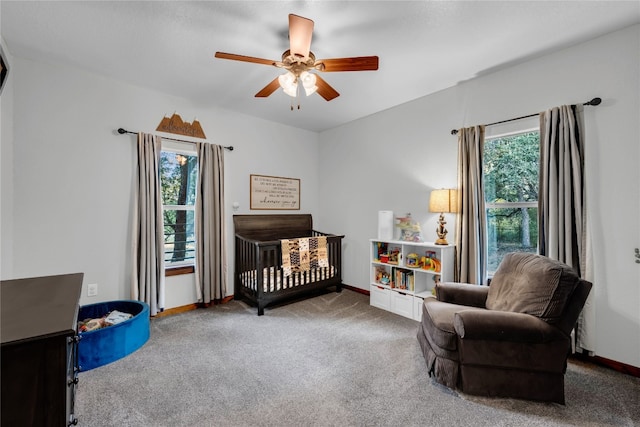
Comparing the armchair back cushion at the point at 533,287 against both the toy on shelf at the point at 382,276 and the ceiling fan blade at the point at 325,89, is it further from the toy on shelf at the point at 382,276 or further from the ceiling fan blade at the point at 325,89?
the ceiling fan blade at the point at 325,89

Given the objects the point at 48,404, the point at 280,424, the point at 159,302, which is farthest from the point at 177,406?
the point at 159,302

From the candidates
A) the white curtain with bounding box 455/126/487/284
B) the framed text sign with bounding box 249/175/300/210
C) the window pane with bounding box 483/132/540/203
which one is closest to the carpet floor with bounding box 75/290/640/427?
the white curtain with bounding box 455/126/487/284

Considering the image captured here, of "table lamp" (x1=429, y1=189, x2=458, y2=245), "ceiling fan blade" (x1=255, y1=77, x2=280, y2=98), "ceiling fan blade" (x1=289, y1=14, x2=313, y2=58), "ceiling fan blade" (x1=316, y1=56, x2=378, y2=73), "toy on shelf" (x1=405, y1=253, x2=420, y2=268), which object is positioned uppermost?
"ceiling fan blade" (x1=289, y1=14, x2=313, y2=58)

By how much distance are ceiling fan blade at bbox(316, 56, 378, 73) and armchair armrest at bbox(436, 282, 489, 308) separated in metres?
1.87

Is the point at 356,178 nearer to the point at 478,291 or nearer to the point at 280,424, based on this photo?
the point at 478,291

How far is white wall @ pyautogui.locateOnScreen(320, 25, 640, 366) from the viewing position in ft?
6.98

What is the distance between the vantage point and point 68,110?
2762mm

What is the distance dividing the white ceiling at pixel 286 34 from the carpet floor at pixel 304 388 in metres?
2.56

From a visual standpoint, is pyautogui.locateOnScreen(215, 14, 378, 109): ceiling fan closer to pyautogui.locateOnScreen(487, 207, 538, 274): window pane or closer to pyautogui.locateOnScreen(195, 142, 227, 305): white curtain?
pyautogui.locateOnScreen(195, 142, 227, 305): white curtain

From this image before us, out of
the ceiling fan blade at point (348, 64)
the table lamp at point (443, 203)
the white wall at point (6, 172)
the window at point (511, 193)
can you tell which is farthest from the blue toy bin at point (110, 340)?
the window at point (511, 193)

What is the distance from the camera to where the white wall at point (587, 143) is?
2129 mm

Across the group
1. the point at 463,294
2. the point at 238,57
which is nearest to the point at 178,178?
the point at 238,57

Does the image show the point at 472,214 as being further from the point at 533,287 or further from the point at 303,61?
the point at 303,61

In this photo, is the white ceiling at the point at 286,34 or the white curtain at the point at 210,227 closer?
the white ceiling at the point at 286,34
